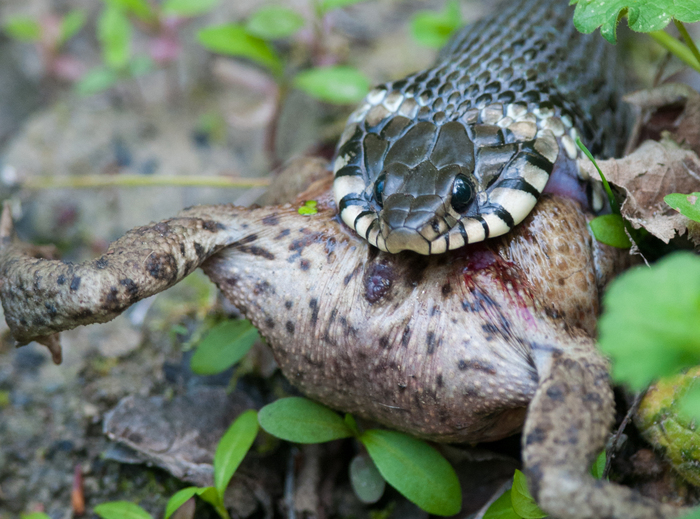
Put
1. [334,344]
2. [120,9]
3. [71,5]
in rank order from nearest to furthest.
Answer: [334,344] < [120,9] < [71,5]

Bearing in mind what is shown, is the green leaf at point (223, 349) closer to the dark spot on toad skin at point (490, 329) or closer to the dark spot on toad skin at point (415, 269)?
the dark spot on toad skin at point (415, 269)

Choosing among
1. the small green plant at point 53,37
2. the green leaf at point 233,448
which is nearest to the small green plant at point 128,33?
the small green plant at point 53,37

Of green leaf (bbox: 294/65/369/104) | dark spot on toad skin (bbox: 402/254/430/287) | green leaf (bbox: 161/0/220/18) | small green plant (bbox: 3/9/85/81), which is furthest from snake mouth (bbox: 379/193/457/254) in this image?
small green plant (bbox: 3/9/85/81)

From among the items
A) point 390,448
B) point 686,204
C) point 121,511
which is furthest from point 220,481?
point 686,204

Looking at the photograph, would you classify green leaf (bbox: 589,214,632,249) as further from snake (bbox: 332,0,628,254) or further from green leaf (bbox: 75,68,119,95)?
green leaf (bbox: 75,68,119,95)

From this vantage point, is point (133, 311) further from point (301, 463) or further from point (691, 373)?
point (691, 373)

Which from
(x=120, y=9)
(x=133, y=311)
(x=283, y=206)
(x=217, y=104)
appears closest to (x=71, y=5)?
(x=120, y=9)
